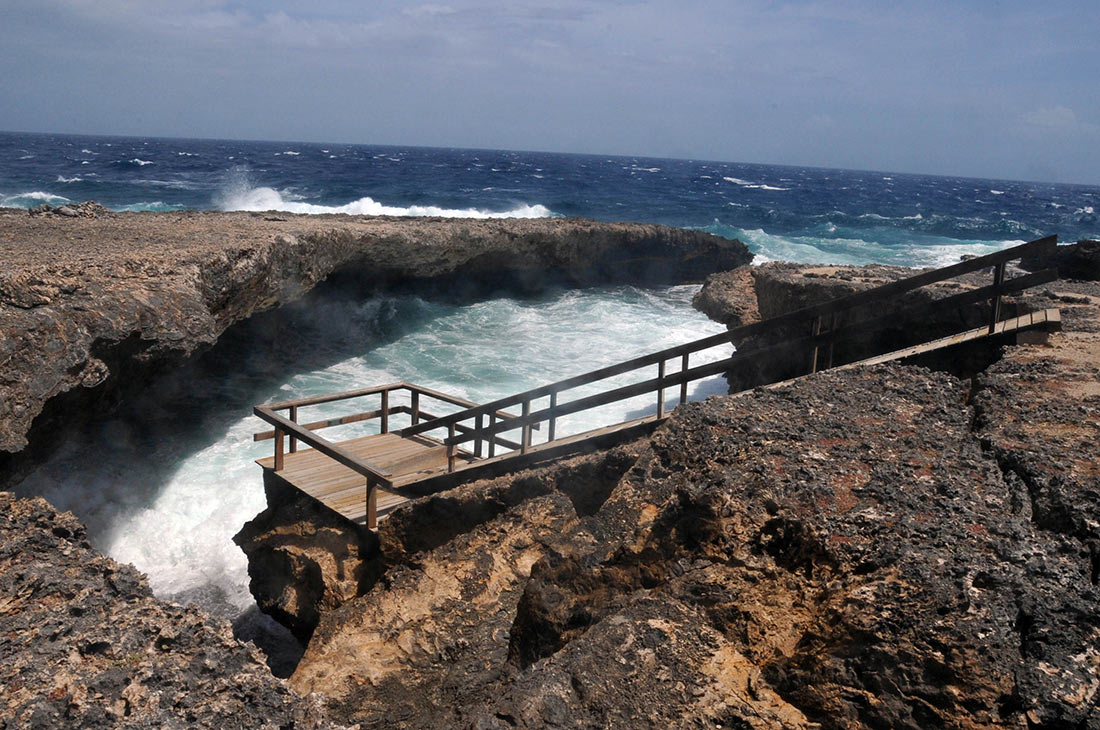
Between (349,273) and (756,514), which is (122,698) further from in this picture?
(349,273)

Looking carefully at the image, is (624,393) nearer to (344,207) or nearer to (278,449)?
(278,449)

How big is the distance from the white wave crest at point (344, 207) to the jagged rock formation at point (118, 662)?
36618mm

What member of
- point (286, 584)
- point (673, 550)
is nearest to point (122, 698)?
point (673, 550)

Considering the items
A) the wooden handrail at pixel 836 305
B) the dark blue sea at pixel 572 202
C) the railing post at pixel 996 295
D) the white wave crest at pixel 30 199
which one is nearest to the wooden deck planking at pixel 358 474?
the wooden handrail at pixel 836 305

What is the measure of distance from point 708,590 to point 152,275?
7.98 meters

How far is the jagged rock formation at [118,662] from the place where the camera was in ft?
9.16

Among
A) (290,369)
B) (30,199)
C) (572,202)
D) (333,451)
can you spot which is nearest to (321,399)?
(333,451)

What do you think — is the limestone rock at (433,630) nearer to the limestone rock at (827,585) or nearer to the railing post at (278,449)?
the limestone rock at (827,585)

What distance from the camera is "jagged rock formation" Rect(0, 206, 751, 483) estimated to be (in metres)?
7.39

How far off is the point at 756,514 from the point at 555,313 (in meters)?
17.0

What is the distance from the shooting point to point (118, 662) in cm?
304

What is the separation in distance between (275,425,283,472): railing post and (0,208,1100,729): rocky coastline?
5.21 ft

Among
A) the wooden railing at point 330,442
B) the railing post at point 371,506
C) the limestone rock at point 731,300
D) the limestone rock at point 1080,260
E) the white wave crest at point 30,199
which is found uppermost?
the limestone rock at point 1080,260

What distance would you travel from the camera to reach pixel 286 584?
712cm
